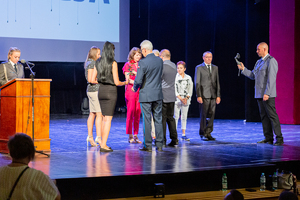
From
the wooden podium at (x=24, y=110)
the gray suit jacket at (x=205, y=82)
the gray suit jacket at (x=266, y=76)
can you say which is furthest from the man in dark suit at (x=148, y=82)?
the gray suit jacket at (x=266, y=76)

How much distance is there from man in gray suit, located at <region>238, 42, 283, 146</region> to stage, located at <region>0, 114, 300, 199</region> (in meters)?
0.31

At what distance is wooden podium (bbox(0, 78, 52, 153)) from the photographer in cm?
477

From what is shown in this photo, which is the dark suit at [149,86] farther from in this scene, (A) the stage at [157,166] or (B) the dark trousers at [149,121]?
(A) the stage at [157,166]

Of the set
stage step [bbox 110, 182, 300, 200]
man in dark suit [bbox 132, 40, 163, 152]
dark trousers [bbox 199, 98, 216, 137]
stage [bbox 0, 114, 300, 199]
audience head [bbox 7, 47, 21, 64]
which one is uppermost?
audience head [bbox 7, 47, 21, 64]

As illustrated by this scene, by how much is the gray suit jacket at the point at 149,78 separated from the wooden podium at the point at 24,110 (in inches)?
48.8

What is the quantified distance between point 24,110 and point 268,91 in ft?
12.1

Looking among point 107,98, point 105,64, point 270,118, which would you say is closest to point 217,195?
point 107,98

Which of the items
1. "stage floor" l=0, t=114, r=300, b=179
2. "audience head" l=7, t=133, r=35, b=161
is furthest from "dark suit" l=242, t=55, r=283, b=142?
"audience head" l=7, t=133, r=35, b=161

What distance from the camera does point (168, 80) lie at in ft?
18.5

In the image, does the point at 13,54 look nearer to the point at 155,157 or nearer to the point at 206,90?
the point at 155,157

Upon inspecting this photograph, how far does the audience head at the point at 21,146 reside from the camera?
1861 mm

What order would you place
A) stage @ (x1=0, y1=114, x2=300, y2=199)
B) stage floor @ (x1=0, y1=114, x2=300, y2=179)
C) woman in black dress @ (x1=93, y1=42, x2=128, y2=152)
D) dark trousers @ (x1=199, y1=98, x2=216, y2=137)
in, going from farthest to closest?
dark trousers @ (x1=199, y1=98, x2=216, y2=137)
woman in black dress @ (x1=93, y1=42, x2=128, y2=152)
stage floor @ (x1=0, y1=114, x2=300, y2=179)
stage @ (x1=0, y1=114, x2=300, y2=199)

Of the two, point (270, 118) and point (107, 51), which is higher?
point (107, 51)

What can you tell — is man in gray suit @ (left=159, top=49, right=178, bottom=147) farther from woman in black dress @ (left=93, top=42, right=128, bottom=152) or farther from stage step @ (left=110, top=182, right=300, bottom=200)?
stage step @ (left=110, top=182, right=300, bottom=200)
